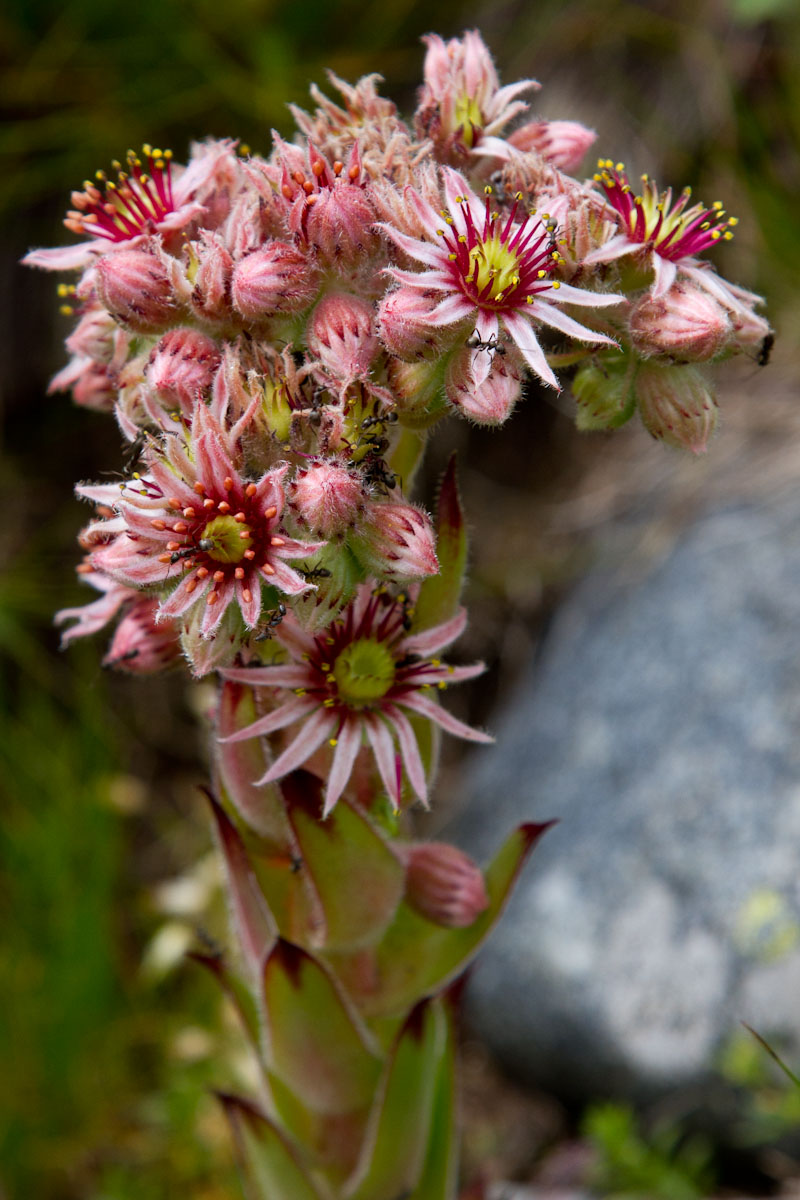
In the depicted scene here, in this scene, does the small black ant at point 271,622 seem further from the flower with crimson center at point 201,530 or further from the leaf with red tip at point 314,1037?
the leaf with red tip at point 314,1037

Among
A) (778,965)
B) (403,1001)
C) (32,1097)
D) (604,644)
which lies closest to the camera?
(403,1001)

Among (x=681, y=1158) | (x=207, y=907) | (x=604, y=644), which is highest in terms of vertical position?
(x=604, y=644)

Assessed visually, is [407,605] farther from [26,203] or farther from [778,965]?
[26,203]

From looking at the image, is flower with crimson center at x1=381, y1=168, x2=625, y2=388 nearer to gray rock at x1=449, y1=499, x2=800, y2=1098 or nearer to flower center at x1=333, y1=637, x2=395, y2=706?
flower center at x1=333, y1=637, x2=395, y2=706

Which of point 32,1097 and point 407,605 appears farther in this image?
point 32,1097

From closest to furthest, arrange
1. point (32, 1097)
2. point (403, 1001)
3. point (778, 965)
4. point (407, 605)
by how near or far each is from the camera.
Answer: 1. point (407, 605)
2. point (403, 1001)
3. point (778, 965)
4. point (32, 1097)

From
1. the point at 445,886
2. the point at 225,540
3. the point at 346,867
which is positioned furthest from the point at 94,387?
the point at 445,886

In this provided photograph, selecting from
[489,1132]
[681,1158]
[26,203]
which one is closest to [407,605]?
[681,1158]

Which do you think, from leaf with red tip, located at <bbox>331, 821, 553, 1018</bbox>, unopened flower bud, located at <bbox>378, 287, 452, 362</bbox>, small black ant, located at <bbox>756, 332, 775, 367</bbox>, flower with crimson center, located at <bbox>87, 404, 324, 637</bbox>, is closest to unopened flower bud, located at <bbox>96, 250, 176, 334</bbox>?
flower with crimson center, located at <bbox>87, 404, 324, 637</bbox>
